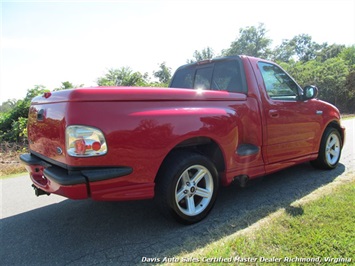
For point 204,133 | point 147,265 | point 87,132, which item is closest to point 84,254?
point 147,265

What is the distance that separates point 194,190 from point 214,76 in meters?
1.88

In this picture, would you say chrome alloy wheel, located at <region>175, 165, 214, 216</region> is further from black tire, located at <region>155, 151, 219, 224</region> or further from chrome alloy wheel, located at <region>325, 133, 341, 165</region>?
chrome alloy wheel, located at <region>325, 133, 341, 165</region>

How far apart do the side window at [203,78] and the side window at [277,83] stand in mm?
755

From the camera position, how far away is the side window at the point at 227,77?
382 cm

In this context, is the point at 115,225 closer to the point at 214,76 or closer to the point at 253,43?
the point at 214,76

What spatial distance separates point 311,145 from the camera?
4531 mm

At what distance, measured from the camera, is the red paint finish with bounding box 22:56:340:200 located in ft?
7.91

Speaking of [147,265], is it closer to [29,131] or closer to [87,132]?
[87,132]

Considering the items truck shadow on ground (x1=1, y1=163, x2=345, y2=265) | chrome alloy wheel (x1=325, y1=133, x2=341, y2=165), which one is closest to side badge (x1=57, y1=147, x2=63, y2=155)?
truck shadow on ground (x1=1, y1=163, x2=345, y2=265)

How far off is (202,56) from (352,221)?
2379 inches

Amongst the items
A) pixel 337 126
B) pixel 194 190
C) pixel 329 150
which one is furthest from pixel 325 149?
pixel 194 190

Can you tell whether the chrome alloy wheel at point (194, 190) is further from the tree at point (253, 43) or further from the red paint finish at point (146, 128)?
the tree at point (253, 43)

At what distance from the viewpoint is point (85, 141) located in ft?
7.79

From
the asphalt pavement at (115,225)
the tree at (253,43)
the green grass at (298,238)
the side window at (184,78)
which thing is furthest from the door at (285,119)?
the tree at (253,43)
